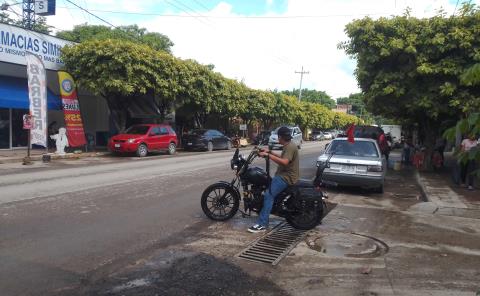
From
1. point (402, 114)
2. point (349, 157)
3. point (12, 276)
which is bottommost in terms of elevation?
point (12, 276)

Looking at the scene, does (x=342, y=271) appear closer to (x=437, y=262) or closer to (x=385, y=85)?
(x=437, y=262)

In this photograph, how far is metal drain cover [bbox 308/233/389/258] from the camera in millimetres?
6480

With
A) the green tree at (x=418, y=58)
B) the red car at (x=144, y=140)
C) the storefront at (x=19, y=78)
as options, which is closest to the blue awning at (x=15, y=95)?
the storefront at (x=19, y=78)

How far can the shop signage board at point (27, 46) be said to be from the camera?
20625mm

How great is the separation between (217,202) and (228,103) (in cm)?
2489

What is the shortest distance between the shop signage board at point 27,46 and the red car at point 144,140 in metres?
4.92

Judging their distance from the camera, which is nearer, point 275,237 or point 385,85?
point 275,237

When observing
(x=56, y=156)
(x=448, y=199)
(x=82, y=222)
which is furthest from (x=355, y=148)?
(x=56, y=156)

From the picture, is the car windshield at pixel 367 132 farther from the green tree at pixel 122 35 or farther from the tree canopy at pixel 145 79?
the green tree at pixel 122 35

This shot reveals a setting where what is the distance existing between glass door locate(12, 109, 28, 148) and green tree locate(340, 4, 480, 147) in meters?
16.5

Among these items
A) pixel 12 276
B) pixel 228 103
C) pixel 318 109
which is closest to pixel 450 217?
pixel 12 276

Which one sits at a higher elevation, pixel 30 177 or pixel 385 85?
pixel 385 85

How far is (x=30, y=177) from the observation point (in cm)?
1334

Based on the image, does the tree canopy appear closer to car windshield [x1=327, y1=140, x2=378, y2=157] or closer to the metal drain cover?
car windshield [x1=327, y1=140, x2=378, y2=157]
